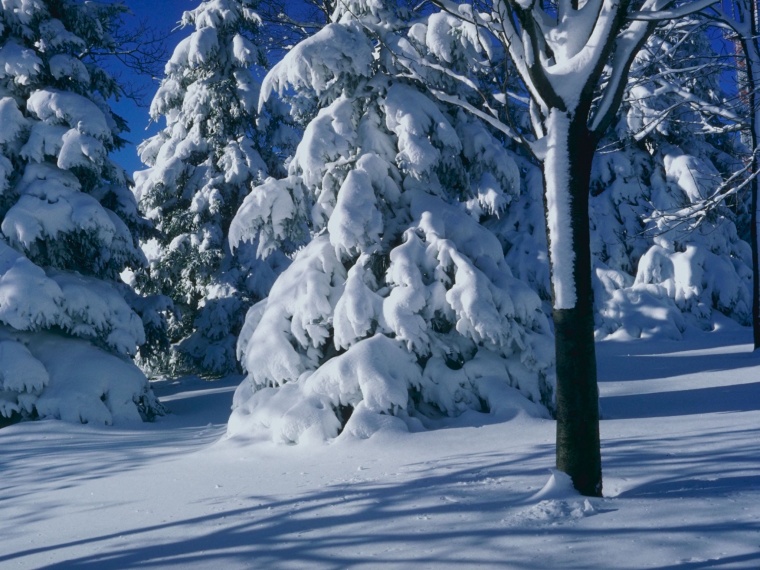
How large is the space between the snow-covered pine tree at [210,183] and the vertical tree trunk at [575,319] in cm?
1354

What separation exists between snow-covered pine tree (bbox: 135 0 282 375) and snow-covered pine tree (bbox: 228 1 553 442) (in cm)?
876

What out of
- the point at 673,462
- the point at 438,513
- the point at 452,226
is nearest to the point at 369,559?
the point at 438,513

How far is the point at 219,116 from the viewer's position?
698 inches

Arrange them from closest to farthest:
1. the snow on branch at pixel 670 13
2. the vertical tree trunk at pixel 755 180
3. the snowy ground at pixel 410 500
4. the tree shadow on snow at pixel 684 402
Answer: the snowy ground at pixel 410 500 < the snow on branch at pixel 670 13 < the tree shadow on snow at pixel 684 402 < the vertical tree trunk at pixel 755 180

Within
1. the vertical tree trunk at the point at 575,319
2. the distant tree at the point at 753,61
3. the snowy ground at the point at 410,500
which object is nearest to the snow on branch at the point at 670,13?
the vertical tree trunk at the point at 575,319

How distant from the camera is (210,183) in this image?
56.6 ft

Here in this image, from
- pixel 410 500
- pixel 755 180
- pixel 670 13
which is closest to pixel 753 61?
pixel 755 180

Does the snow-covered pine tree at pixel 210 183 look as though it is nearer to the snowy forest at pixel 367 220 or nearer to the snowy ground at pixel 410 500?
the snowy forest at pixel 367 220

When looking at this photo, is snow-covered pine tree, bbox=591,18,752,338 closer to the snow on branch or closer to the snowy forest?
the snowy forest

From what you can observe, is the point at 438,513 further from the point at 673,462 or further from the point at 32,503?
the point at 32,503

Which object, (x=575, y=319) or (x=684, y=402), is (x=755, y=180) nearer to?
(x=684, y=402)

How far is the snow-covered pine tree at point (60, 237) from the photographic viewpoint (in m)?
10.2

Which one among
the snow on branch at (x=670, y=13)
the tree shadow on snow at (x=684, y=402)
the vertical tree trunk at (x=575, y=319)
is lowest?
the tree shadow on snow at (x=684, y=402)

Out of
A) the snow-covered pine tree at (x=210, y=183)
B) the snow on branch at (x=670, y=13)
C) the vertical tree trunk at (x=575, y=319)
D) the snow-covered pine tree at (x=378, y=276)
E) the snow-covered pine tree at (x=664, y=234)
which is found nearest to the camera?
the snow on branch at (x=670, y=13)
